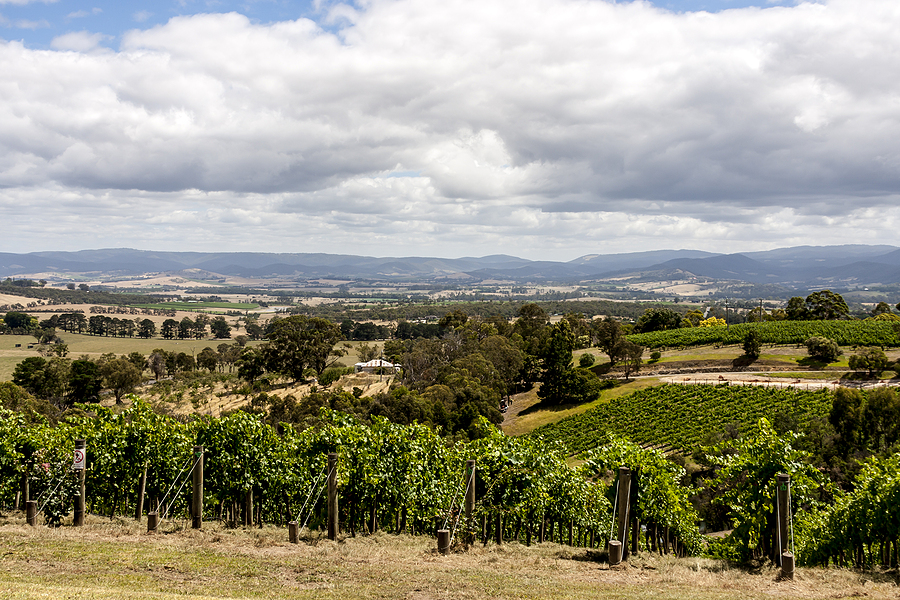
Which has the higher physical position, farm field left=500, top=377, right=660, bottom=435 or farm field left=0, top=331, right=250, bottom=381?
farm field left=500, top=377, right=660, bottom=435

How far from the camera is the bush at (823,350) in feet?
204

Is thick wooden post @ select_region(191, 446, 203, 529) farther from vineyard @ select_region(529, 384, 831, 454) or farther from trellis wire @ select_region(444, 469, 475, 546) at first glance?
vineyard @ select_region(529, 384, 831, 454)

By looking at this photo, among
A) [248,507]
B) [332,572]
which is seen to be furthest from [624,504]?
[248,507]

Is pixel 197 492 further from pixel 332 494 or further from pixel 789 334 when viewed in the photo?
pixel 789 334

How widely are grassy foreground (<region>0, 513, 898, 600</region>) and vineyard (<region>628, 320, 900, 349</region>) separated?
6979 centimetres

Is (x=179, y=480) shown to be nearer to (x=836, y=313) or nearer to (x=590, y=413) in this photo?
(x=590, y=413)

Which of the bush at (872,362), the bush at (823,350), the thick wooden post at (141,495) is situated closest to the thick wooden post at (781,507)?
the thick wooden post at (141,495)

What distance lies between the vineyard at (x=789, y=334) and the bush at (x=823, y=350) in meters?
6.88

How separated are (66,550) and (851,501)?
58.6 feet

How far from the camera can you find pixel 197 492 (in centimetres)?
1359

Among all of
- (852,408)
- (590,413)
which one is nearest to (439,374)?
(590,413)

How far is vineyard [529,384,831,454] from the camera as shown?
44.2 meters

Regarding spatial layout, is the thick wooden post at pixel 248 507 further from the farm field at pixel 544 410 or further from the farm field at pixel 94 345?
the farm field at pixel 94 345

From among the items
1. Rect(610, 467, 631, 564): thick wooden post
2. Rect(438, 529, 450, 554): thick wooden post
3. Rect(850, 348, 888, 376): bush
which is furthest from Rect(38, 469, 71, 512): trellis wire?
Rect(850, 348, 888, 376): bush
